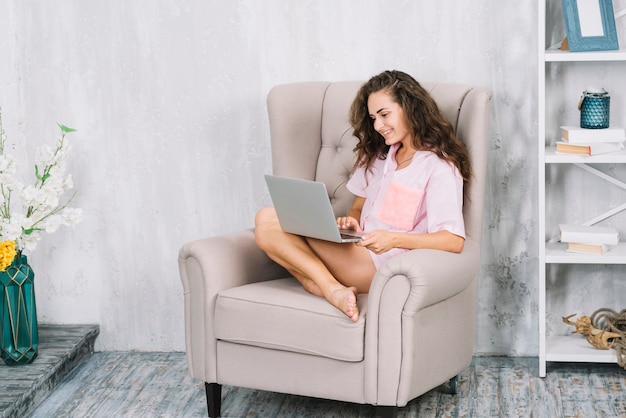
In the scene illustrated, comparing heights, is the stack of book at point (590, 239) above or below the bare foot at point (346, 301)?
above

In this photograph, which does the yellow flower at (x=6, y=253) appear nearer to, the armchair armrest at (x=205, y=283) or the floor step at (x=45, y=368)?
the floor step at (x=45, y=368)

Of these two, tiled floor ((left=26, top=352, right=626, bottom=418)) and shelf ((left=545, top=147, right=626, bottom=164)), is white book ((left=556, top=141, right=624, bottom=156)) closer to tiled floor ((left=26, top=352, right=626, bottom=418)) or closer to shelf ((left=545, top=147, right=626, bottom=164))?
shelf ((left=545, top=147, right=626, bottom=164))

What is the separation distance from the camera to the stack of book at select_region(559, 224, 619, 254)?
306 cm

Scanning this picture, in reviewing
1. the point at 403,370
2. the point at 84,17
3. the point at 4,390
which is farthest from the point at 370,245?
the point at 84,17

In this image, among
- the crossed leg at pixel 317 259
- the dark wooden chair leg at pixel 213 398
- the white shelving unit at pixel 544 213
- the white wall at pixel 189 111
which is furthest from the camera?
the white wall at pixel 189 111

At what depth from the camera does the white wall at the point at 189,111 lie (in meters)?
3.28

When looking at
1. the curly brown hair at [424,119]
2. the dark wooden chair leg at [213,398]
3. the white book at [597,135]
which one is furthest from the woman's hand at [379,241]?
the white book at [597,135]

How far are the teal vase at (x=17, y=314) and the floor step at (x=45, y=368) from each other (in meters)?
0.05

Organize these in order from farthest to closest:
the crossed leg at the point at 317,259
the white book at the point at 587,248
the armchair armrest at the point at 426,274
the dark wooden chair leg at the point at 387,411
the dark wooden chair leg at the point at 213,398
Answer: the white book at the point at 587,248 < the dark wooden chair leg at the point at 213,398 < the crossed leg at the point at 317,259 < the dark wooden chair leg at the point at 387,411 < the armchair armrest at the point at 426,274

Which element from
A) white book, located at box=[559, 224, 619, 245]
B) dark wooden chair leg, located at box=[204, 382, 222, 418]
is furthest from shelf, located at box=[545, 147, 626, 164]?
dark wooden chair leg, located at box=[204, 382, 222, 418]

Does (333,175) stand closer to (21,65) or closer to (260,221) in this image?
(260,221)

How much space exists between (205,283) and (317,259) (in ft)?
1.13

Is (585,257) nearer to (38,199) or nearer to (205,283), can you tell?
(205,283)

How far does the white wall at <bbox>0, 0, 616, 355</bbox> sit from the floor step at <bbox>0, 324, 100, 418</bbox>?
3.6 inches
